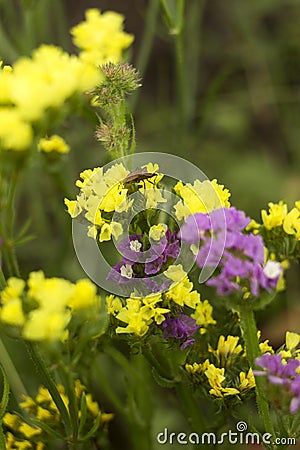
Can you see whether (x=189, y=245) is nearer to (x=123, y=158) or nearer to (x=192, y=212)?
(x=192, y=212)

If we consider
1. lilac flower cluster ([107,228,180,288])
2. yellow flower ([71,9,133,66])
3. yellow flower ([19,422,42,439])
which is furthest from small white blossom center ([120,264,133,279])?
yellow flower ([71,9,133,66])

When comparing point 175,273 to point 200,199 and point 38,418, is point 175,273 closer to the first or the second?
point 200,199

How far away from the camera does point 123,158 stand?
748mm

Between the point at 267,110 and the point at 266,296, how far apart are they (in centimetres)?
158

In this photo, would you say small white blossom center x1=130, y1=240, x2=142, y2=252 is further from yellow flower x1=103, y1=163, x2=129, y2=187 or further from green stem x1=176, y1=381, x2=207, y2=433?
green stem x1=176, y1=381, x2=207, y2=433

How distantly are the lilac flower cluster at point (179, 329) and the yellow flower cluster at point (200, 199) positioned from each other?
97 mm

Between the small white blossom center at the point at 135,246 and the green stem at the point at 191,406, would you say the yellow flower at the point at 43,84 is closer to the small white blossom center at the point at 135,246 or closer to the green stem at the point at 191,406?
the small white blossom center at the point at 135,246

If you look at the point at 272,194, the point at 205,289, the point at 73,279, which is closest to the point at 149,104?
the point at 272,194

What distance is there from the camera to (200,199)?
0.67 meters

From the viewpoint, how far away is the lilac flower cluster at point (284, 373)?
2.01 ft

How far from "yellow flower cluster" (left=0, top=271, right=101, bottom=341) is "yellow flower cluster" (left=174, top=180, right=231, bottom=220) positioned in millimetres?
122

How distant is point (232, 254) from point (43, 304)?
16 cm

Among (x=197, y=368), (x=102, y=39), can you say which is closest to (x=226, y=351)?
(x=197, y=368)

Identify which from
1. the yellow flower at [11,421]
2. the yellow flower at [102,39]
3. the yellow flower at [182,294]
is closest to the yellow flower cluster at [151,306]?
the yellow flower at [182,294]
